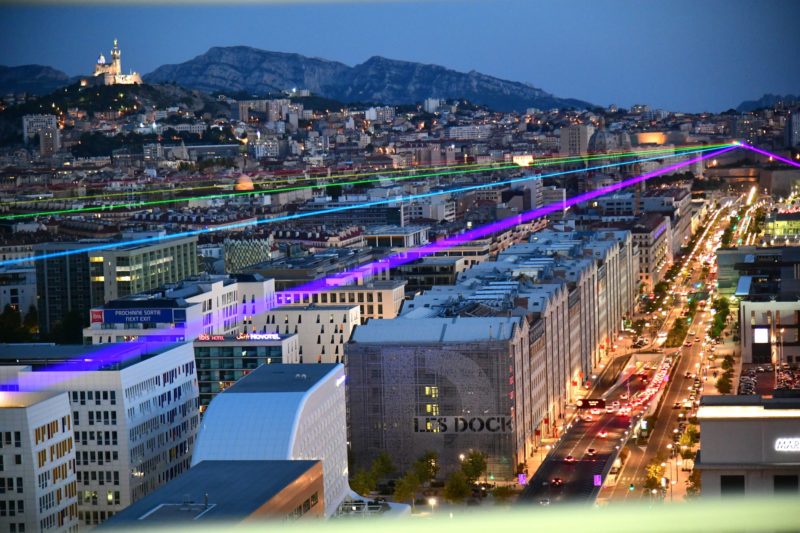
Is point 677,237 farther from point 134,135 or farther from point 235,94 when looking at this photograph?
point 235,94

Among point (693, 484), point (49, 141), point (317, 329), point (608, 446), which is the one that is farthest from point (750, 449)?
point (49, 141)

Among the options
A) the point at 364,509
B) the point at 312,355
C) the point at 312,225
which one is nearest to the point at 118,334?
the point at 312,355

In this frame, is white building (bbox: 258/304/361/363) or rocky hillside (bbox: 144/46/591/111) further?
rocky hillside (bbox: 144/46/591/111)

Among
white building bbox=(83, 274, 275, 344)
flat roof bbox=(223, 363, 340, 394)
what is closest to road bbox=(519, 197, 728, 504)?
flat roof bbox=(223, 363, 340, 394)

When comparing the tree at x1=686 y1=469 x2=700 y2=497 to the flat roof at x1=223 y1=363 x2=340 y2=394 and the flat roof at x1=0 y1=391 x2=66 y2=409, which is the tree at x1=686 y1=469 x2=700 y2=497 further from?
the flat roof at x1=0 y1=391 x2=66 y2=409

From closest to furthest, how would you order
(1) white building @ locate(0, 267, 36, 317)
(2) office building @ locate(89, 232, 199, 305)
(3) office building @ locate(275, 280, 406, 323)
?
(3) office building @ locate(275, 280, 406, 323) < (2) office building @ locate(89, 232, 199, 305) < (1) white building @ locate(0, 267, 36, 317)

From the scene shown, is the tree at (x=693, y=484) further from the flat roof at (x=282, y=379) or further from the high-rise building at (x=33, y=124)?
the high-rise building at (x=33, y=124)
